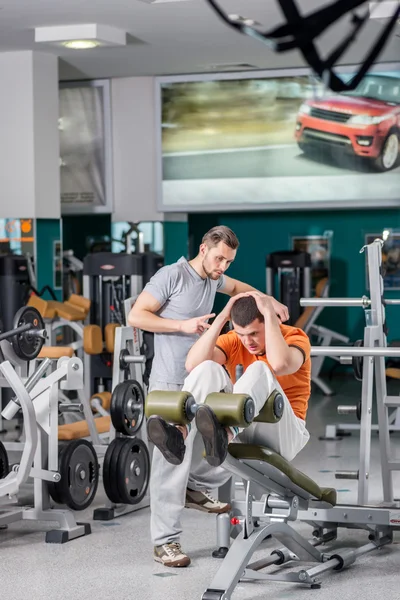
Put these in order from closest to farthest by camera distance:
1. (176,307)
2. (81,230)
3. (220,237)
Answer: (220,237)
(176,307)
(81,230)

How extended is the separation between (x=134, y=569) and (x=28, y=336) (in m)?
1.24

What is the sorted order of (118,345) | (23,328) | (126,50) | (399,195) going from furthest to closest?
1. (399,195)
2. (126,50)
3. (118,345)
4. (23,328)

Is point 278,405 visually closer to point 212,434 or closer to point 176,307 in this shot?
point 212,434

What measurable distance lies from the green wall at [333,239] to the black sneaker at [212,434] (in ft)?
23.7

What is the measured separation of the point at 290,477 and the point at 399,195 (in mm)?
5514

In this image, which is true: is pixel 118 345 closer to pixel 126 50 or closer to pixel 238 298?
pixel 238 298

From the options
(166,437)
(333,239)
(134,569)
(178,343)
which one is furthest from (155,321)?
(333,239)

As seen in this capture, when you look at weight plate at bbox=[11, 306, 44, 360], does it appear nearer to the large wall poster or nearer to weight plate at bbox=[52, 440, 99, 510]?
weight plate at bbox=[52, 440, 99, 510]

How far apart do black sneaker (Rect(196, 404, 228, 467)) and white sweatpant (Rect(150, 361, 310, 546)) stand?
0.19 meters

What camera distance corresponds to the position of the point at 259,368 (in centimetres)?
342

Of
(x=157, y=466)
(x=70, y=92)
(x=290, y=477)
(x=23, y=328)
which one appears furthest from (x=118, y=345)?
(x=70, y=92)

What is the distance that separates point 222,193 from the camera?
355 inches

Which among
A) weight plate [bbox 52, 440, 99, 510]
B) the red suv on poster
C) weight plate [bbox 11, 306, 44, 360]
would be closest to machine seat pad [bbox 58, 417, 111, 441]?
weight plate [bbox 52, 440, 99, 510]

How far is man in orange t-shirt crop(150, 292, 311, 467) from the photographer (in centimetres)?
341
